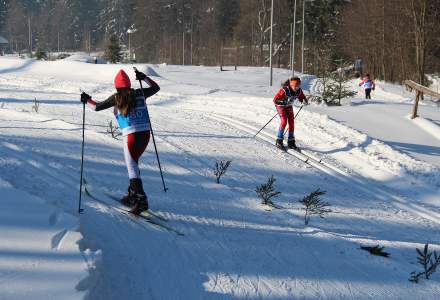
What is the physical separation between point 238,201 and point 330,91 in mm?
10304

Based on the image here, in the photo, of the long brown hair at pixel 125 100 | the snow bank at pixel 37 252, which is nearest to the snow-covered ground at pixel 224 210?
the snow bank at pixel 37 252

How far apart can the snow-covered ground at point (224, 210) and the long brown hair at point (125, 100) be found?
126 centimetres

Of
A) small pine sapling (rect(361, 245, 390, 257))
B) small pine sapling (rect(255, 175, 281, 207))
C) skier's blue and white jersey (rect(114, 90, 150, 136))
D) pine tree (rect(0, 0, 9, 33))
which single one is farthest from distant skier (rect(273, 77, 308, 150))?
pine tree (rect(0, 0, 9, 33))

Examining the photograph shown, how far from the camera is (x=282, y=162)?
8.94 metres

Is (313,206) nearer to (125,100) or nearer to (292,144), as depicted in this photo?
(125,100)

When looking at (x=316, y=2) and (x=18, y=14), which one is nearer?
(x=316, y=2)

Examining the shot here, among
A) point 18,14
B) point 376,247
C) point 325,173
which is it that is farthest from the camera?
point 18,14

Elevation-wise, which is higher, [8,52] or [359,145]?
[8,52]

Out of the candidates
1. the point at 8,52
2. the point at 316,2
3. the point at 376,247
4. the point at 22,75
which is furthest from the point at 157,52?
the point at 376,247

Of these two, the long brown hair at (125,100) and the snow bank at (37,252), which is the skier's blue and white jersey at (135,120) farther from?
the snow bank at (37,252)

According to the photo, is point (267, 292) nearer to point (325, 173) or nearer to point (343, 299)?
point (343, 299)

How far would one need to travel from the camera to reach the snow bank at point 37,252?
3.08 metres

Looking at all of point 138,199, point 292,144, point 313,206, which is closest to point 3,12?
point 292,144

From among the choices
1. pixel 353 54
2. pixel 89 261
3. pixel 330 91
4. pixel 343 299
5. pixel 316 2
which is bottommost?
pixel 343 299
